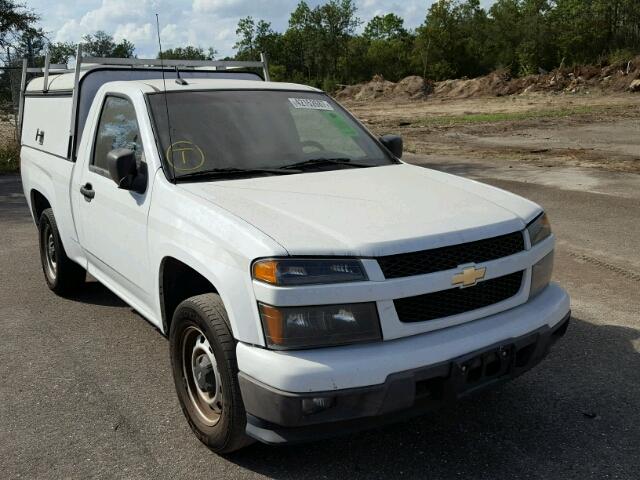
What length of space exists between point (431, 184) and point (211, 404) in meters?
1.75

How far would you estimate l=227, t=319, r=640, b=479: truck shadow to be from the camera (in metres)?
3.17

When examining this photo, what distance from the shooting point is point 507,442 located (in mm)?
3395

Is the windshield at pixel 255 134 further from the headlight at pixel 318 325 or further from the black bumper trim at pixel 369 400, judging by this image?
the black bumper trim at pixel 369 400

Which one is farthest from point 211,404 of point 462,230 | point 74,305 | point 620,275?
point 620,275

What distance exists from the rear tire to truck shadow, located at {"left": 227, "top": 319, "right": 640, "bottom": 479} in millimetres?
3099

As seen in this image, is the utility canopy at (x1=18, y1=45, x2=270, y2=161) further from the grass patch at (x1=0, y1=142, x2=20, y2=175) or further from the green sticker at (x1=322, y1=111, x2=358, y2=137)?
the grass patch at (x1=0, y1=142, x2=20, y2=175)

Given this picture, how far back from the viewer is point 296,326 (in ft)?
9.15

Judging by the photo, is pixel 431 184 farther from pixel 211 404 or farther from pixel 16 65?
pixel 16 65

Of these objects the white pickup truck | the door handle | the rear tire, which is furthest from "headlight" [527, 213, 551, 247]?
the rear tire

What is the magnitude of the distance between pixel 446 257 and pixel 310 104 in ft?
7.14

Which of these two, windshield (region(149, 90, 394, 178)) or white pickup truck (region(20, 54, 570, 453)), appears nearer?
white pickup truck (region(20, 54, 570, 453))

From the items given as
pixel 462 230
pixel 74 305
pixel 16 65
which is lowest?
pixel 74 305

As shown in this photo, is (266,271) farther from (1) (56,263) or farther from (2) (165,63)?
(1) (56,263)

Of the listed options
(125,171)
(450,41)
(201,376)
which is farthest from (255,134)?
(450,41)
